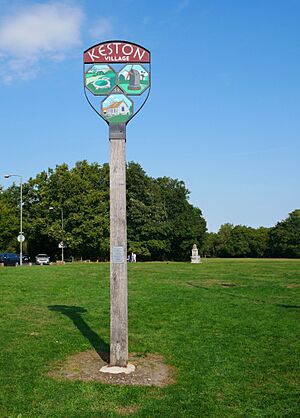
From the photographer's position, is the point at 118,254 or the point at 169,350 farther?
the point at 169,350

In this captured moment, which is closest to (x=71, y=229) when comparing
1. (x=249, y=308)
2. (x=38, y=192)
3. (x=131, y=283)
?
(x=38, y=192)

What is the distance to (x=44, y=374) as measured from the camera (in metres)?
6.73

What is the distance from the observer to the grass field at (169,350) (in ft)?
18.2

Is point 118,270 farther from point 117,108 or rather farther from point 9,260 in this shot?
point 9,260

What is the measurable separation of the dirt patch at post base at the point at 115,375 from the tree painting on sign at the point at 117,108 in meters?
3.83

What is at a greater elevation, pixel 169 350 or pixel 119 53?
pixel 119 53

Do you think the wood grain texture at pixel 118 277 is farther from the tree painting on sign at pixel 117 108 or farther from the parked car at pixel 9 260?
the parked car at pixel 9 260

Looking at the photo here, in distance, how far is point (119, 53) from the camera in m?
7.62

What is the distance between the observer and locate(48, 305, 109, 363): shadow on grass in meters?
8.22

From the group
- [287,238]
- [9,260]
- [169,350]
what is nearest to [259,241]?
[287,238]

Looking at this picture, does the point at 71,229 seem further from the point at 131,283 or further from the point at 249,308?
the point at 249,308

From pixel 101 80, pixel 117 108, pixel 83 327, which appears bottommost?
pixel 83 327

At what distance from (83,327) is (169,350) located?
8.62 ft

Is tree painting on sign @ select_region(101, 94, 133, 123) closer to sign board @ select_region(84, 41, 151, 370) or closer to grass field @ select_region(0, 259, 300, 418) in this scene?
sign board @ select_region(84, 41, 151, 370)
